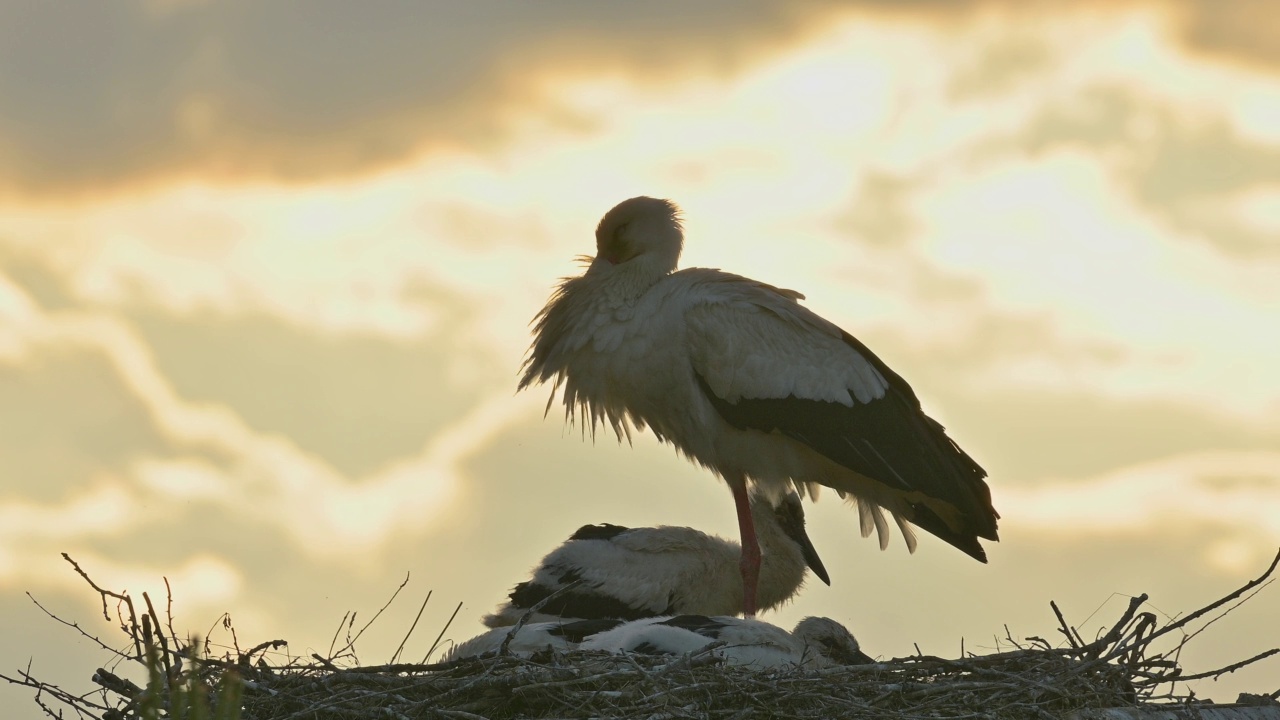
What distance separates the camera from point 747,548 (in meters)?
→ 8.46

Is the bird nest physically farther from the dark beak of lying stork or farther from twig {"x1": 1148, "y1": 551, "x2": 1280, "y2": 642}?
the dark beak of lying stork

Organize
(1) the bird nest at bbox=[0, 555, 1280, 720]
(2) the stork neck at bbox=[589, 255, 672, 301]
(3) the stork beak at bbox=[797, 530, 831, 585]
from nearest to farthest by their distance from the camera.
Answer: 1. (1) the bird nest at bbox=[0, 555, 1280, 720]
2. (2) the stork neck at bbox=[589, 255, 672, 301]
3. (3) the stork beak at bbox=[797, 530, 831, 585]

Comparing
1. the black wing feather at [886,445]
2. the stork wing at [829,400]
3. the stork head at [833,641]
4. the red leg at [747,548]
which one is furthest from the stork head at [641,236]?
the stork head at [833,641]

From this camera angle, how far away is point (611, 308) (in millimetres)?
8328

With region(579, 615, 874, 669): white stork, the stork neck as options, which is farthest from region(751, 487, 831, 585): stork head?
region(579, 615, 874, 669): white stork

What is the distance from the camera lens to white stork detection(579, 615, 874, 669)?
5.80 m

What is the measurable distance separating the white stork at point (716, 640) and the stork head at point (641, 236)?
2.64m

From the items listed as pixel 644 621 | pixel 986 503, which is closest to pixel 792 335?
pixel 986 503

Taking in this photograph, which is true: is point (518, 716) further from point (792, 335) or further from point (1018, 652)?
point (792, 335)

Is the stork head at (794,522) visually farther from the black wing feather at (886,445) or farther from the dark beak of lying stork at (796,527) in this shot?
the black wing feather at (886,445)

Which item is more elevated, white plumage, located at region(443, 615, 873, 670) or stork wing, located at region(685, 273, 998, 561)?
stork wing, located at region(685, 273, 998, 561)

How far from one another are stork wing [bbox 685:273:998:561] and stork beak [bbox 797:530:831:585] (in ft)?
2.42

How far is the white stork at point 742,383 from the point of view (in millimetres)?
8203

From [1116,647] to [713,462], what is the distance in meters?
2.96
